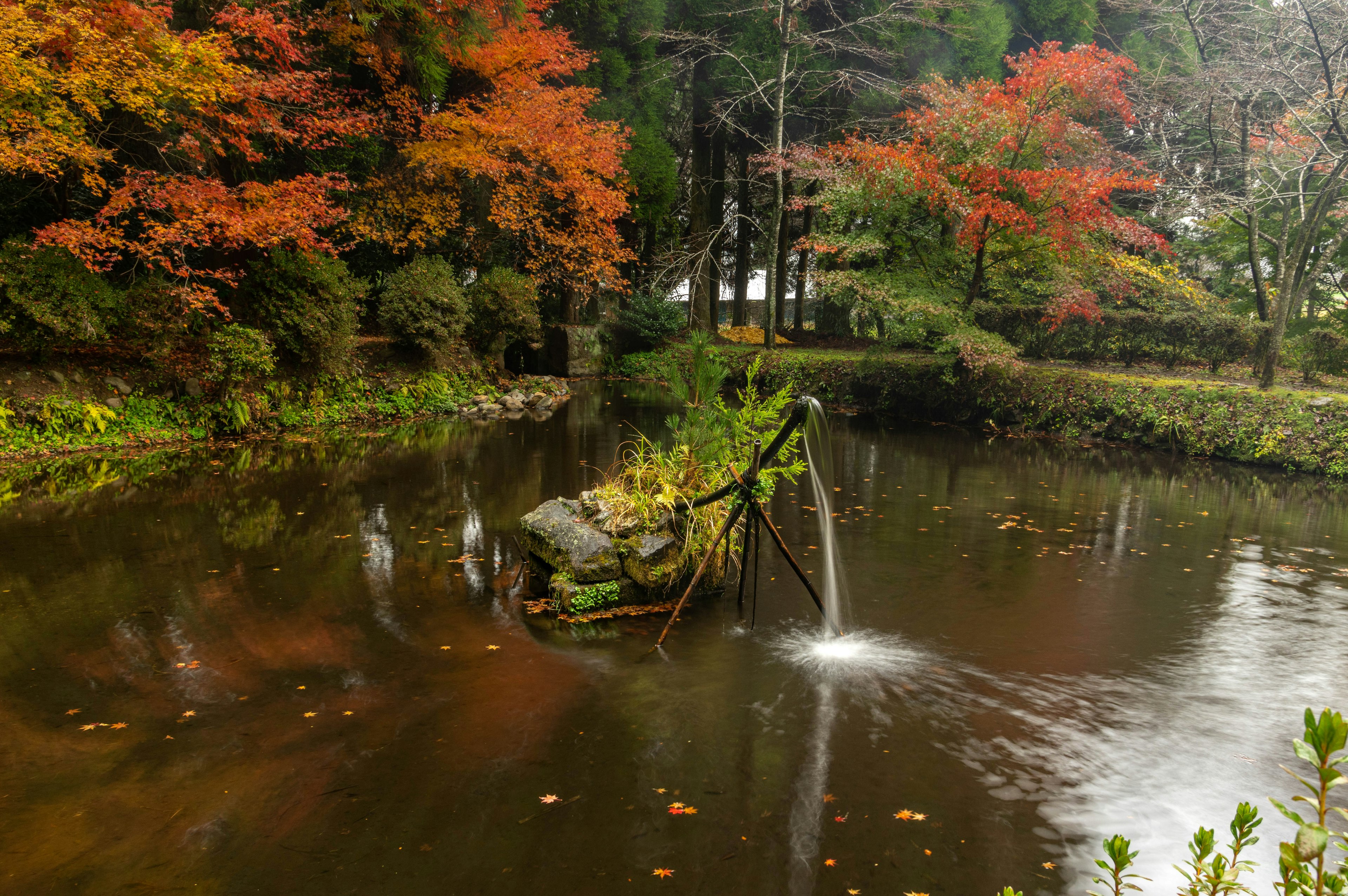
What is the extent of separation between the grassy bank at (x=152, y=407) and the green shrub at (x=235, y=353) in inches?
15.2

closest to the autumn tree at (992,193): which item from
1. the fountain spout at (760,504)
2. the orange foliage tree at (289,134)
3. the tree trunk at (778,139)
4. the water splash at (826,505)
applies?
the tree trunk at (778,139)

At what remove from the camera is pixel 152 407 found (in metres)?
10.9

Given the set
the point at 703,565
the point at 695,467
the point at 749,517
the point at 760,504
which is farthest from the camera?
the point at 695,467

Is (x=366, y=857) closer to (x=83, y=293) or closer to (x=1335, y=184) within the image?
(x=83, y=293)

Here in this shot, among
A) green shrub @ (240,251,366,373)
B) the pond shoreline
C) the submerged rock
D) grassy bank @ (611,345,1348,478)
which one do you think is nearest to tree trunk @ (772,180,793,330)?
grassy bank @ (611,345,1348,478)

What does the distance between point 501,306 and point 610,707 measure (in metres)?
13.4

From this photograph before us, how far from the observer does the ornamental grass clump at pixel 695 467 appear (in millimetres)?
5703

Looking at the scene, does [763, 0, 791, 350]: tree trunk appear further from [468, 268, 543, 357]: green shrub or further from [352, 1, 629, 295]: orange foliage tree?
[468, 268, 543, 357]: green shrub

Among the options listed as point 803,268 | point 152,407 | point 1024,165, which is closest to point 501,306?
point 152,407

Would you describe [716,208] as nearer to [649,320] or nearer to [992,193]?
[649,320]

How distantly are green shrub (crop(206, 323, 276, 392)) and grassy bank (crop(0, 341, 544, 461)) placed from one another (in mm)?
385

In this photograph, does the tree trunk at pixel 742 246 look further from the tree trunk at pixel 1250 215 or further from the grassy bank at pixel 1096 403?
the tree trunk at pixel 1250 215

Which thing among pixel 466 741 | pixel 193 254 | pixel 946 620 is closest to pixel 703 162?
pixel 193 254

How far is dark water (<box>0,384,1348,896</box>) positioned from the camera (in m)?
3.02
